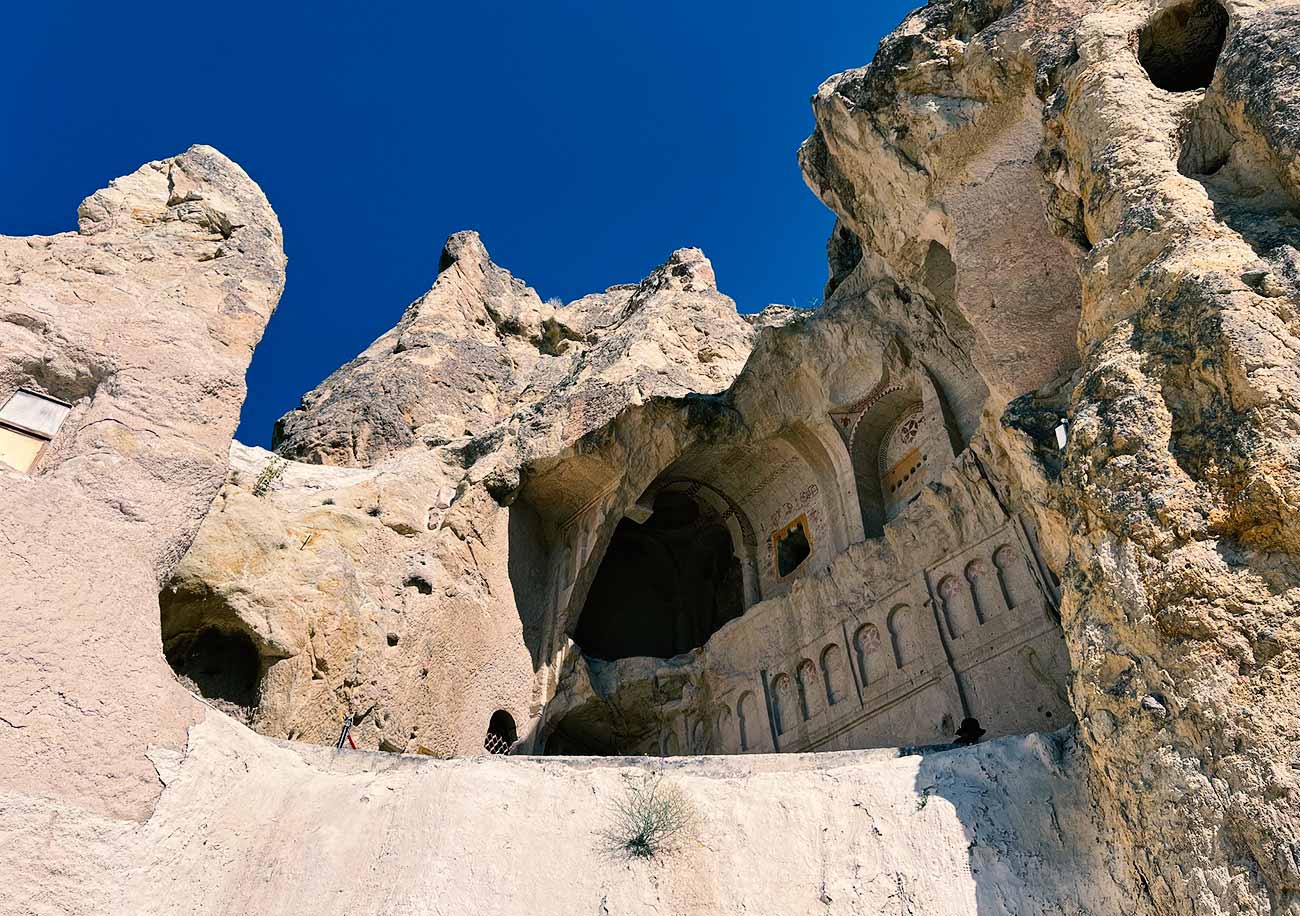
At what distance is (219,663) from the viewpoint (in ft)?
34.7

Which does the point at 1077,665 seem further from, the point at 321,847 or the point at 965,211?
the point at 965,211

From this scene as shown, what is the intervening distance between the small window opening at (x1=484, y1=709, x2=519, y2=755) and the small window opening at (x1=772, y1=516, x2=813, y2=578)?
4583 mm

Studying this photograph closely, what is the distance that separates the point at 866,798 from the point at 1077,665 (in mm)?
1522

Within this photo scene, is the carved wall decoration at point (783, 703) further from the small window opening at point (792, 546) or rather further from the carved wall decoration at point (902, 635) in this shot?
the small window opening at point (792, 546)

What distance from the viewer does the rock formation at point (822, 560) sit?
521cm

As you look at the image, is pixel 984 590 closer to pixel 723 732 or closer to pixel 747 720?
pixel 747 720

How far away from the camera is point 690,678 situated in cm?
1360

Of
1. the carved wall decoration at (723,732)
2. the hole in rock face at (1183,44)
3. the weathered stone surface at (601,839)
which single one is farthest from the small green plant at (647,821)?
the hole in rock face at (1183,44)

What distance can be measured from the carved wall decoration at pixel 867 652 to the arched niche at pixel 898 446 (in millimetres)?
1749

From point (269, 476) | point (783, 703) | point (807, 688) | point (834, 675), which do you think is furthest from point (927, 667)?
point (269, 476)

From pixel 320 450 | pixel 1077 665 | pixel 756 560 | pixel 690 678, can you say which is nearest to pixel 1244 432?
pixel 1077 665

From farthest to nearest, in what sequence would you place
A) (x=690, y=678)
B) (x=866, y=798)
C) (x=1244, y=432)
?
(x=690, y=678), (x=866, y=798), (x=1244, y=432)

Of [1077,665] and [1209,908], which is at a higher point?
[1077,665]

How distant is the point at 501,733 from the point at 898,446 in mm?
6842
